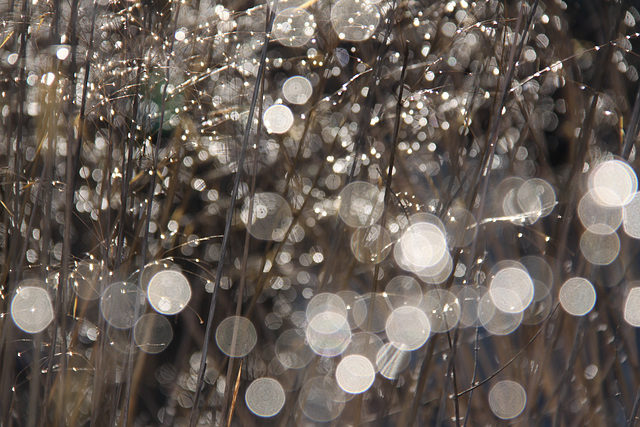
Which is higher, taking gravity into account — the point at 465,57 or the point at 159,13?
the point at 465,57

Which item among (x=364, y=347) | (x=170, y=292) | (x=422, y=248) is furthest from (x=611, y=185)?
(x=170, y=292)

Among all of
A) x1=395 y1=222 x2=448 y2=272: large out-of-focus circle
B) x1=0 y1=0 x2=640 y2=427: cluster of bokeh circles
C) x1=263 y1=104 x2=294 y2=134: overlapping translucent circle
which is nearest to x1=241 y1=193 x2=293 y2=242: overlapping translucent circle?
x1=0 y1=0 x2=640 y2=427: cluster of bokeh circles

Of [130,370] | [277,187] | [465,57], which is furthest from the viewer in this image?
[465,57]

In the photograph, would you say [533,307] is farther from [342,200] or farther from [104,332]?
[104,332]

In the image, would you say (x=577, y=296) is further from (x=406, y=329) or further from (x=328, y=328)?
(x=328, y=328)

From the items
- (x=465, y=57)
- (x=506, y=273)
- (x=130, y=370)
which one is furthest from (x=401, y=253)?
(x=465, y=57)

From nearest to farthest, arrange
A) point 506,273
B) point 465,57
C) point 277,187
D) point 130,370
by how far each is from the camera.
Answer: point 130,370 < point 506,273 < point 277,187 < point 465,57

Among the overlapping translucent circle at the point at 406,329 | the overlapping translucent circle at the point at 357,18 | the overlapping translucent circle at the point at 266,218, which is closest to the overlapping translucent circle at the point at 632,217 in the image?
the overlapping translucent circle at the point at 406,329
